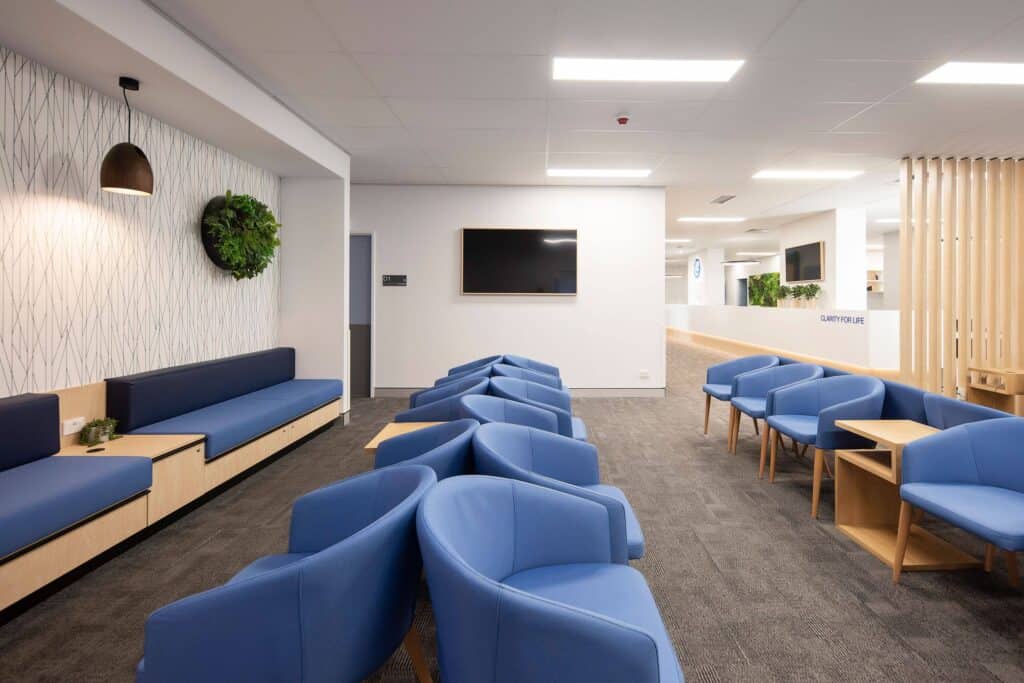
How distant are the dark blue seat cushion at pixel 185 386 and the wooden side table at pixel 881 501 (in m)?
4.49

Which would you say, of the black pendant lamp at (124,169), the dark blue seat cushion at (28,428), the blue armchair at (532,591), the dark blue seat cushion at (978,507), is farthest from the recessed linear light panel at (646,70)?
the dark blue seat cushion at (28,428)

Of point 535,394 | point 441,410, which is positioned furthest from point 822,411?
point 441,410

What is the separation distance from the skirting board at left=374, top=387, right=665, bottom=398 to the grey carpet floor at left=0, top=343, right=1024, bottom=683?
139 inches

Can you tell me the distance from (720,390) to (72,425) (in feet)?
17.0

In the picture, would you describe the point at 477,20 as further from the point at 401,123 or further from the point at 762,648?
the point at 762,648

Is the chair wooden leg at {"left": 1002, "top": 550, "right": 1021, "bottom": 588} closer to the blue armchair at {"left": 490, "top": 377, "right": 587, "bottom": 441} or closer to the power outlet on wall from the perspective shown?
the blue armchair at {"left": 490, "top": 377, "right": 587, "bottom": 441}

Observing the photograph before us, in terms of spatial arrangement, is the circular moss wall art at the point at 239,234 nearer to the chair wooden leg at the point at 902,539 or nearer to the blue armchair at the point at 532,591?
the blue armchair at the point at 532,591

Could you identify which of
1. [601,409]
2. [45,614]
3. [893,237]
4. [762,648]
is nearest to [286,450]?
[45,614]

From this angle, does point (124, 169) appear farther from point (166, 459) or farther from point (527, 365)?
point (527, 365)

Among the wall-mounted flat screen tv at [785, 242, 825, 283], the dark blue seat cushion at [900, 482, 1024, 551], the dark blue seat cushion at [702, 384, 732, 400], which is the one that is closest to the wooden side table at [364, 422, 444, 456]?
the dark blue seat cushion at [900, 482, 1024, 551]

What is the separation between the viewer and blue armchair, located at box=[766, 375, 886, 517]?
144 inches

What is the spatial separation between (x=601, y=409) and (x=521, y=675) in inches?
237

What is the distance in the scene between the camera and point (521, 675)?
1243 millimetres

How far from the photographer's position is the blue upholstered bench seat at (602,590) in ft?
5.19
